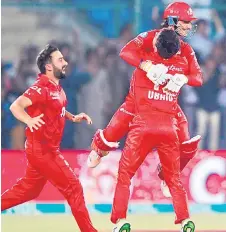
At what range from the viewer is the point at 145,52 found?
45.8 feet

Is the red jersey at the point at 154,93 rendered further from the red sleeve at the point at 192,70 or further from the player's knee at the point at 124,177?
the player's knee at the point at 124,177

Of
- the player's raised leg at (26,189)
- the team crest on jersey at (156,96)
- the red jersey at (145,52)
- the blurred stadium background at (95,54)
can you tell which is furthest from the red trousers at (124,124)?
the blurred stadium background at (95,54)

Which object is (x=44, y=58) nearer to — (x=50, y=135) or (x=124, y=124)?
(x=50, y=135)

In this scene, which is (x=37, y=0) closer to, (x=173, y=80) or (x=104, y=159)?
(x=104, y=159)

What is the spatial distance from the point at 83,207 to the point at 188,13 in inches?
86.2

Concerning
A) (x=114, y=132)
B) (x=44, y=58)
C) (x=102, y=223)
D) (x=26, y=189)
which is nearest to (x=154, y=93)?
(x=114, y=132)

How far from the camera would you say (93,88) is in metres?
19.3

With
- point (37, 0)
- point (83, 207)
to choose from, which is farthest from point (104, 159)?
point (37, 0)

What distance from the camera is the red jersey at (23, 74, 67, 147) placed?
1365 cm

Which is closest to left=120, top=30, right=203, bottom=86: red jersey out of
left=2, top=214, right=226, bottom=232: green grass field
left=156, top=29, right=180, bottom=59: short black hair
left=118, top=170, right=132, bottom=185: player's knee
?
left=156, top=29, right=180, bottom=59: short black hair

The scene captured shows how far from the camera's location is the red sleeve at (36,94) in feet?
44.6

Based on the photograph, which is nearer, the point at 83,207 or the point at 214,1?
the point at 83,207

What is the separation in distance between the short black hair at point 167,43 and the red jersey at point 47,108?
3.56 feet

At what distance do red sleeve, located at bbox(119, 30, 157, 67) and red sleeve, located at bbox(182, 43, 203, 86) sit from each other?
1.19 feet
